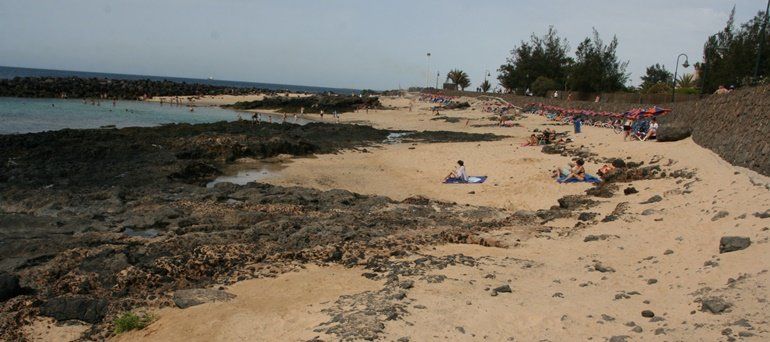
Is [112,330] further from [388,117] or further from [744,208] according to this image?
[388,117]

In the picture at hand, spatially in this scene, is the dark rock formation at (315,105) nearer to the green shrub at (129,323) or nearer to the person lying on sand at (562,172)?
the person lying on sand at (562,172)

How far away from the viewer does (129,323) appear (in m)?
7.09

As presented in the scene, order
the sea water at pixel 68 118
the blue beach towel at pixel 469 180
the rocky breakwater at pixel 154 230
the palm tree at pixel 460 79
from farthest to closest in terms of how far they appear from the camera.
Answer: the palm tree at pixel 460 79
the sea water at pixel 68 118
the blue beach towel at pixel 469 180
the rocky breakwater at pixel 154 230

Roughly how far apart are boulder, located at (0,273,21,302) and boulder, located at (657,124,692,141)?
69.4 ft

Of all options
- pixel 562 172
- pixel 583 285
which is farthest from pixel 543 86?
pixel 583 285

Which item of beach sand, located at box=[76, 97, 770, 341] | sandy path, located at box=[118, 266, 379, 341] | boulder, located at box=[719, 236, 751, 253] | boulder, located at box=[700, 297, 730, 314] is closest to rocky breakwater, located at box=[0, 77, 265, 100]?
sandy path, located at box=[118, 266, 379, 341]

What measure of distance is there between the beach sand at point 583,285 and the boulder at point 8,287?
234 centimetres

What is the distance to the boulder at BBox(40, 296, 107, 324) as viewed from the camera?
7.40m

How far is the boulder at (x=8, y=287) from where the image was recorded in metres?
7.73

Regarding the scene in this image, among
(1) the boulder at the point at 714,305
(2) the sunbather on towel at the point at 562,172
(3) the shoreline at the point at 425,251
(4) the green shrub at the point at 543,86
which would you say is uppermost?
(4) the green shrub at the point at 543,86

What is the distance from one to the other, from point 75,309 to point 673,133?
68.0 ft

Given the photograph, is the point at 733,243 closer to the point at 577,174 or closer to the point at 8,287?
the point at 577,174

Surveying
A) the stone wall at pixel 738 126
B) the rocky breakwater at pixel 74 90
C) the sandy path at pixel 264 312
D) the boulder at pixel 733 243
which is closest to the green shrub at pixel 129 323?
the sandy path at pixel 264 312

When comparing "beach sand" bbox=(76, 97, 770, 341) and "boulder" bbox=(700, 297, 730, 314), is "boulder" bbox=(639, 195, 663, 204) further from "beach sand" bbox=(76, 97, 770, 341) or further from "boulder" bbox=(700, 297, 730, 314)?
"boulder" bbox=(700, 297, 730, 314)
